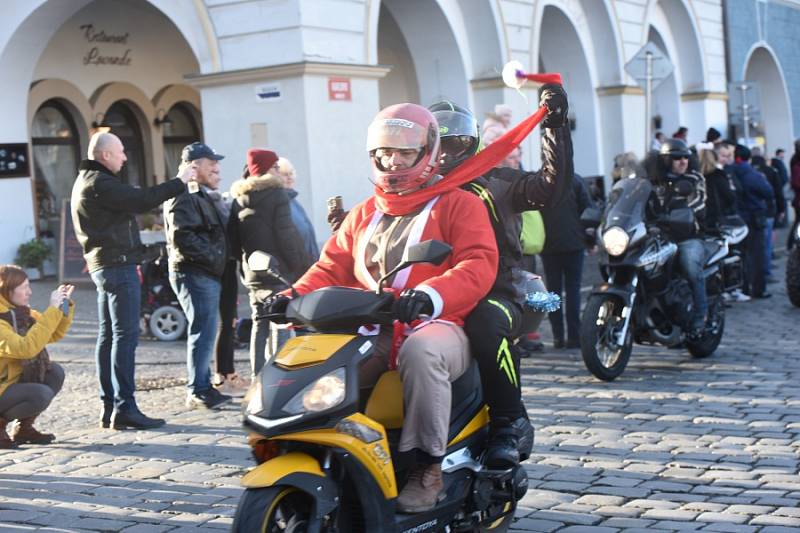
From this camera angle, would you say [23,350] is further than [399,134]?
Yes

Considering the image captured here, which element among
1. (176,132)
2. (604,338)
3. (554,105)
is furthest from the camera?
(176,132)

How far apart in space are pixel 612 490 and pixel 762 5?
3059 centimetres

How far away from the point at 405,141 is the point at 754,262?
10.3 metres

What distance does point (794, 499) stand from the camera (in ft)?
19.4

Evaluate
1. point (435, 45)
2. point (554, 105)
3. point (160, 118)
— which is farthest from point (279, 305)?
point (160, 118)

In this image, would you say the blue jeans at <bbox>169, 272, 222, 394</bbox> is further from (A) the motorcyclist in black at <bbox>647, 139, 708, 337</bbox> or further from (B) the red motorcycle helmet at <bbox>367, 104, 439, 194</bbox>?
(B) the red motorcycle helmet at <bbox>367, 104, 439, 194</bbox>

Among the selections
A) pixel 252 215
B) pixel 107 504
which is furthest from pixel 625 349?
pixel 107 504

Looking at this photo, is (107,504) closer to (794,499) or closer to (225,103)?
(794,499)

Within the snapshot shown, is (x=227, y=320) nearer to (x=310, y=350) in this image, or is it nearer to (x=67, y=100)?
(x=310, y=350)

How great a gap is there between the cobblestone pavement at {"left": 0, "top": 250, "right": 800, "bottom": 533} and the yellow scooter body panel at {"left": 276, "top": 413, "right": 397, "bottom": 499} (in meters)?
1.27

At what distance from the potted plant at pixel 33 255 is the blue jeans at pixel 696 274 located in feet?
33.7

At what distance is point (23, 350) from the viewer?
24.0ft

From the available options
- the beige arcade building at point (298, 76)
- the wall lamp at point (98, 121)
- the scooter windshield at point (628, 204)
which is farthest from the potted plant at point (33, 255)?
the scooter windshield at point (628, 204)

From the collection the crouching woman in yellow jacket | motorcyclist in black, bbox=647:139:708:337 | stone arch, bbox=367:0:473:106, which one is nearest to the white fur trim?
the crouching woman in yellow jacket
